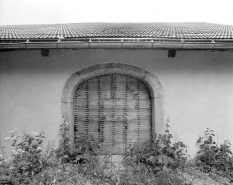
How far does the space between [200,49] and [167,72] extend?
0.84m

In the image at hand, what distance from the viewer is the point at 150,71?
4.64m

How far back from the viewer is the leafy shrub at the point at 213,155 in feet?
14.0

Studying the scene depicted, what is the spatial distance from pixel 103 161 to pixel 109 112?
1065mm

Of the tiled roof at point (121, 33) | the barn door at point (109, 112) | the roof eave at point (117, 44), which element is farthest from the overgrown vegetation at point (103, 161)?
the tiled roof at point (121, 33)

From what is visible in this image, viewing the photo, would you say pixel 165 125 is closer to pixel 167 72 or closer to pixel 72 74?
pixel 167 72

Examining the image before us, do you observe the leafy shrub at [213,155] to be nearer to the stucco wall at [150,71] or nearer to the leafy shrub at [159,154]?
the stucco wall at [150,71]

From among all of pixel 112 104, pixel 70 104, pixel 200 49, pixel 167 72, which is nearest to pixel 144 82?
pixel 167 72

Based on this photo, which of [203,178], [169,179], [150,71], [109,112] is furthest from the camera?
[109,112]

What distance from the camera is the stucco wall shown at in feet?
15.0

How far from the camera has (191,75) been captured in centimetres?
462

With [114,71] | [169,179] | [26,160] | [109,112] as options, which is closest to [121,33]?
[114,71]

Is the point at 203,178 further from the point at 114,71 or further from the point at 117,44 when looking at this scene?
the point at 117,44

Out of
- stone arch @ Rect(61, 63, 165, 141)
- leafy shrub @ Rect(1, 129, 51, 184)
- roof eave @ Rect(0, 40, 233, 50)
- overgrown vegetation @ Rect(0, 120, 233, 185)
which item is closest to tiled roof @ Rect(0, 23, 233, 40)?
roof eave @ Rect(0, 40, 233, 50)

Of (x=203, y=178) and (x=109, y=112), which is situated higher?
(x=109, y=112)
